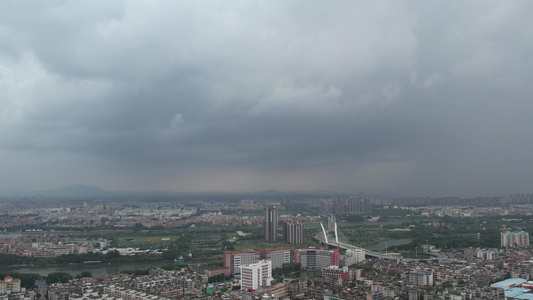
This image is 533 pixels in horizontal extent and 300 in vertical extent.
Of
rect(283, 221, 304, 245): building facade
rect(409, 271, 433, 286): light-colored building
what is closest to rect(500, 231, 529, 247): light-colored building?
rect(283, 221, 304, 245): building facade

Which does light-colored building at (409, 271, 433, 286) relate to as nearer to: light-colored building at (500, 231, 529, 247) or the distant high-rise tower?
light-colored building at (500, 231, 529, 247)

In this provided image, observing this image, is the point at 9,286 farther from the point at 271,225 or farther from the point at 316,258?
the point at 271,225

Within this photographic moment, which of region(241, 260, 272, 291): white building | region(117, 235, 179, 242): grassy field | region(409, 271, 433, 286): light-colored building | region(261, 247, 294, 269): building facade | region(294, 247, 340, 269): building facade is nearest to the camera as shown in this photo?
region(241, 260, 272, 291): white building

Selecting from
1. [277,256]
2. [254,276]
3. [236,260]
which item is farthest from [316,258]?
[254,276]

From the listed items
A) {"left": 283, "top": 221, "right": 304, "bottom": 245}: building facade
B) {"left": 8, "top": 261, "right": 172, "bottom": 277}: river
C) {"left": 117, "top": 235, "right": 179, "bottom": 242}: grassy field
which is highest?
{"left": 283, "top": 221, "right": 304, "bottom": 245}: building facade

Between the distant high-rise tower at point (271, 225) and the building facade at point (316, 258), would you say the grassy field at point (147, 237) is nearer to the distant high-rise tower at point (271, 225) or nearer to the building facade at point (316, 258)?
the distant high-rise tower at point (271, 225)

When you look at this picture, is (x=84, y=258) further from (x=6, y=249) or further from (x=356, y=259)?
(x=356, y=259)
